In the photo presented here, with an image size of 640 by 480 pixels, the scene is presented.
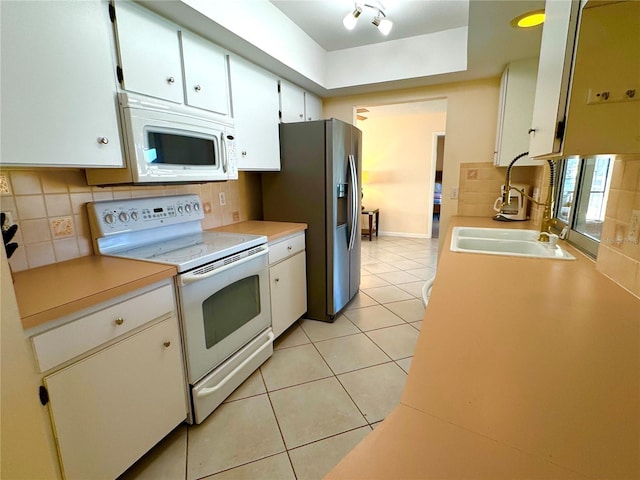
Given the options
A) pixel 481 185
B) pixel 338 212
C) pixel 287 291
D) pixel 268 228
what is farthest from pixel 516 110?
pixel 287 291

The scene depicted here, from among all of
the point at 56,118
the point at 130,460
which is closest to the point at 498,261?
the point at 130,460

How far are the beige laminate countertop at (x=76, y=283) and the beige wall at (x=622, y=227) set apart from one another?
173cm

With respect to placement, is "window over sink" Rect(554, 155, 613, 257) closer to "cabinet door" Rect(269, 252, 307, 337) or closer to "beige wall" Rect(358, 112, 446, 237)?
"cabinet door" Rect(269, 252, 307, 337)

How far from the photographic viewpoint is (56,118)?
115cm

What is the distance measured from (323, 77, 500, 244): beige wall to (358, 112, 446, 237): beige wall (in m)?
2.90

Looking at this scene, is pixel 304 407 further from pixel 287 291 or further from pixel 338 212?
pixel 338 212

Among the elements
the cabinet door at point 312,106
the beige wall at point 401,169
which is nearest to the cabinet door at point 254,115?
the cabinet door at point 312,106

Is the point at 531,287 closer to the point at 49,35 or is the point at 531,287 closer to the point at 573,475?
the point at 573,475

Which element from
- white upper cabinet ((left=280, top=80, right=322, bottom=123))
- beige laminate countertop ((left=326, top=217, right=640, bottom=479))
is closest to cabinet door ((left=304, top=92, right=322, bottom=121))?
white upper cabinet ((left=280, top=80, right=322, bottom=123))

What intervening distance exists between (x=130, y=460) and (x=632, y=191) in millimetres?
2128

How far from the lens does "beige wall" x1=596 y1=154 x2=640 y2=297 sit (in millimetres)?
997

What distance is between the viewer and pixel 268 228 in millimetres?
2350

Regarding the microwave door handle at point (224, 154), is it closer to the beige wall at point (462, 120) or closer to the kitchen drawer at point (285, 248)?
the kitchen drawer at point (285, 248)

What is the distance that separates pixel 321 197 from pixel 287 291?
80cm
